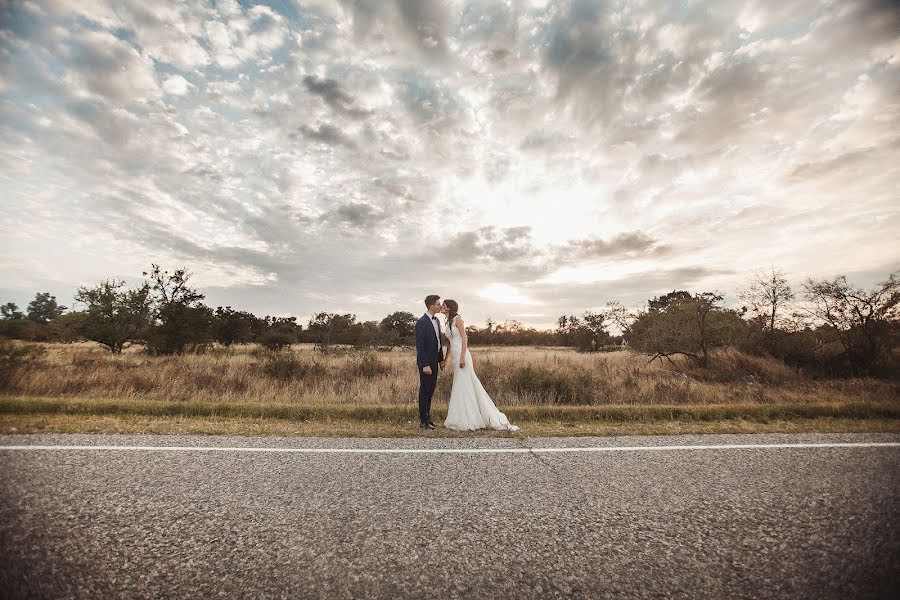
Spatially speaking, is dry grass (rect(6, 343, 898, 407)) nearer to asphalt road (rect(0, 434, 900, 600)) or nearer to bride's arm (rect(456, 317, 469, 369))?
bride's arm (rect(456, 317, 469, 369))

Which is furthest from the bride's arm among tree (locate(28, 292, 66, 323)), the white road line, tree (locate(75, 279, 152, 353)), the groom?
tree (locate(28, 292, 66, 323))

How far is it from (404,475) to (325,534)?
151 cm

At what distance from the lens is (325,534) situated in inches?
123

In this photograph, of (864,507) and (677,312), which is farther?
(677,312)

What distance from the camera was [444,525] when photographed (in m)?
3.33

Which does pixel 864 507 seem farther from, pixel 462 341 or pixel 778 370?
pixel 778 370

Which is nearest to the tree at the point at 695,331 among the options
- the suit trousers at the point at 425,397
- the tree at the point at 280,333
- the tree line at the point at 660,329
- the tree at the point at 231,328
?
the tree line at the point at 660,329

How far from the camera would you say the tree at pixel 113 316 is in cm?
2347

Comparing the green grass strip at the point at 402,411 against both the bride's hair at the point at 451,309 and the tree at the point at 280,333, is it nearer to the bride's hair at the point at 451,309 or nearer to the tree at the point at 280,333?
the bride's hair at the point at 451,309

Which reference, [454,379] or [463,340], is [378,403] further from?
[463,340]

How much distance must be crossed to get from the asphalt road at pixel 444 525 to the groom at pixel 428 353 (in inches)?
83.6

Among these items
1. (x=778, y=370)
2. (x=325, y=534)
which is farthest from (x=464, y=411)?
(x=778, y=370)

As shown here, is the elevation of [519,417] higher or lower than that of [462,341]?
lower

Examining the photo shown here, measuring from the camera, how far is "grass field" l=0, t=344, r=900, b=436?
285 inches
